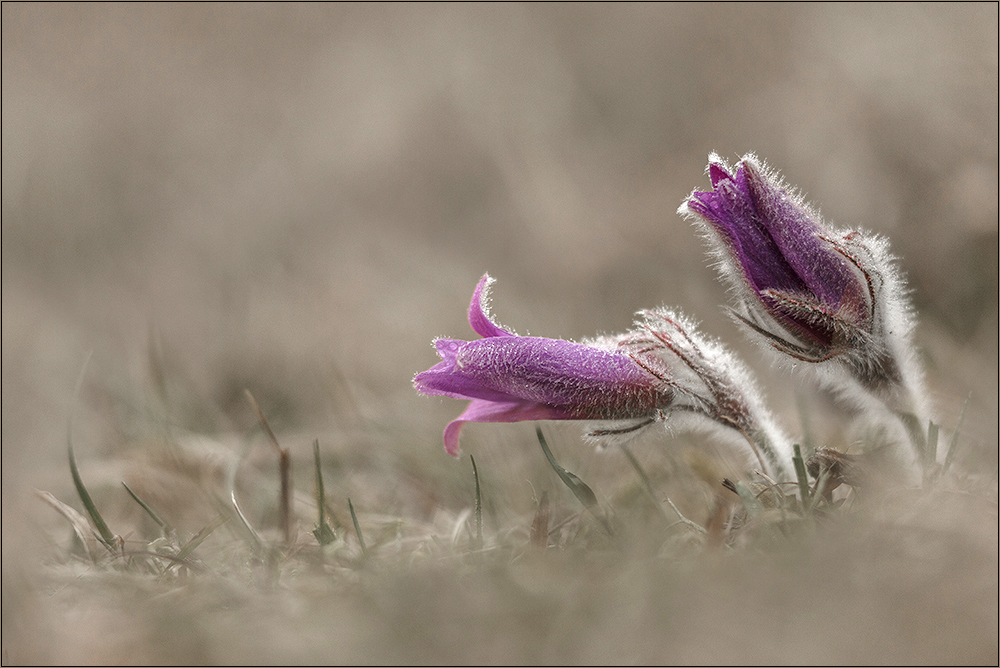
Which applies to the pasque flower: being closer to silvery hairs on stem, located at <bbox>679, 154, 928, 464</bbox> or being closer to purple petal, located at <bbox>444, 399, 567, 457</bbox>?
silvery hairs on stem, located at <bbox>679, 154, 928, 464</bbox>

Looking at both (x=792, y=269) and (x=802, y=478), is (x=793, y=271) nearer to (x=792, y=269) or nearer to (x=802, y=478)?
(x=792, y=269)

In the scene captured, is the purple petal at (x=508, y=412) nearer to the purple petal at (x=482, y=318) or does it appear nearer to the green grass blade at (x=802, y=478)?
the purple petal at (x=482, y=318)

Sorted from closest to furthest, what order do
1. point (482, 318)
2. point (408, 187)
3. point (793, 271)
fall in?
point (793, 271), point (482, 318), point (408, 187)

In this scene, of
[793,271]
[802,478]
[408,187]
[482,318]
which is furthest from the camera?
[408,187]

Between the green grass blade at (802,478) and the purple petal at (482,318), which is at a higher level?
the purple petal at (482,318)

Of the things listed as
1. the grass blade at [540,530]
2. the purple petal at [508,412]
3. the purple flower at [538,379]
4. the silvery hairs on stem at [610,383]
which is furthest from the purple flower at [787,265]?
the grass blade at [540,530]

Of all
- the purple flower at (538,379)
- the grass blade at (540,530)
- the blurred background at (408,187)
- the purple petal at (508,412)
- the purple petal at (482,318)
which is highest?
the blurred background at (408,187)

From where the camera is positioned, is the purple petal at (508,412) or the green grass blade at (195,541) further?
the purple petal at (508,412)

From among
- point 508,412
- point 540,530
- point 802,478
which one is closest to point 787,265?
point 802,478
